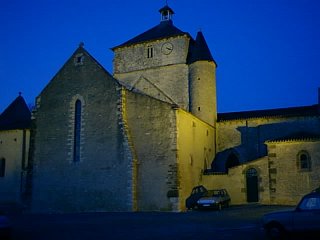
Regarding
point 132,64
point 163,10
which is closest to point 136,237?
point 132,64

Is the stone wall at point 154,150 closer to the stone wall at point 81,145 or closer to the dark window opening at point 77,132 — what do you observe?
the stone wall at point 81,145

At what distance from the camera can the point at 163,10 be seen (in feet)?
129

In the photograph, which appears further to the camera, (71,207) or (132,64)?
(132,64)

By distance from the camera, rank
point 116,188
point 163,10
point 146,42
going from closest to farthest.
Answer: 1. point 116,188
2. point 146,42
3. point 163,10

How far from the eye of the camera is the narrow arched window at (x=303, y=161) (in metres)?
25.2

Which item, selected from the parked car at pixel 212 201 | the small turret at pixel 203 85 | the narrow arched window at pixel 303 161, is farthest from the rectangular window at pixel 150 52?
the narrow arched window at pixel 303 161

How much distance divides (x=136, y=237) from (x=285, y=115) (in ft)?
71.6

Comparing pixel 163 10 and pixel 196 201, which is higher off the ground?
pixel 163 10

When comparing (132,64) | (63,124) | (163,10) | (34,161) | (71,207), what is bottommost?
(71,207)

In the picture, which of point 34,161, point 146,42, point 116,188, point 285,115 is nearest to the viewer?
point 116,188

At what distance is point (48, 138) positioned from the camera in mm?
27016

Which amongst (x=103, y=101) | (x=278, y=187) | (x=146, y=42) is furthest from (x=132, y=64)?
(x=278, y=187)

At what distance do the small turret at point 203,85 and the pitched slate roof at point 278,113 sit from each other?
1528mm

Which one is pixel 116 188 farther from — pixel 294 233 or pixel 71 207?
pixel 294 233
